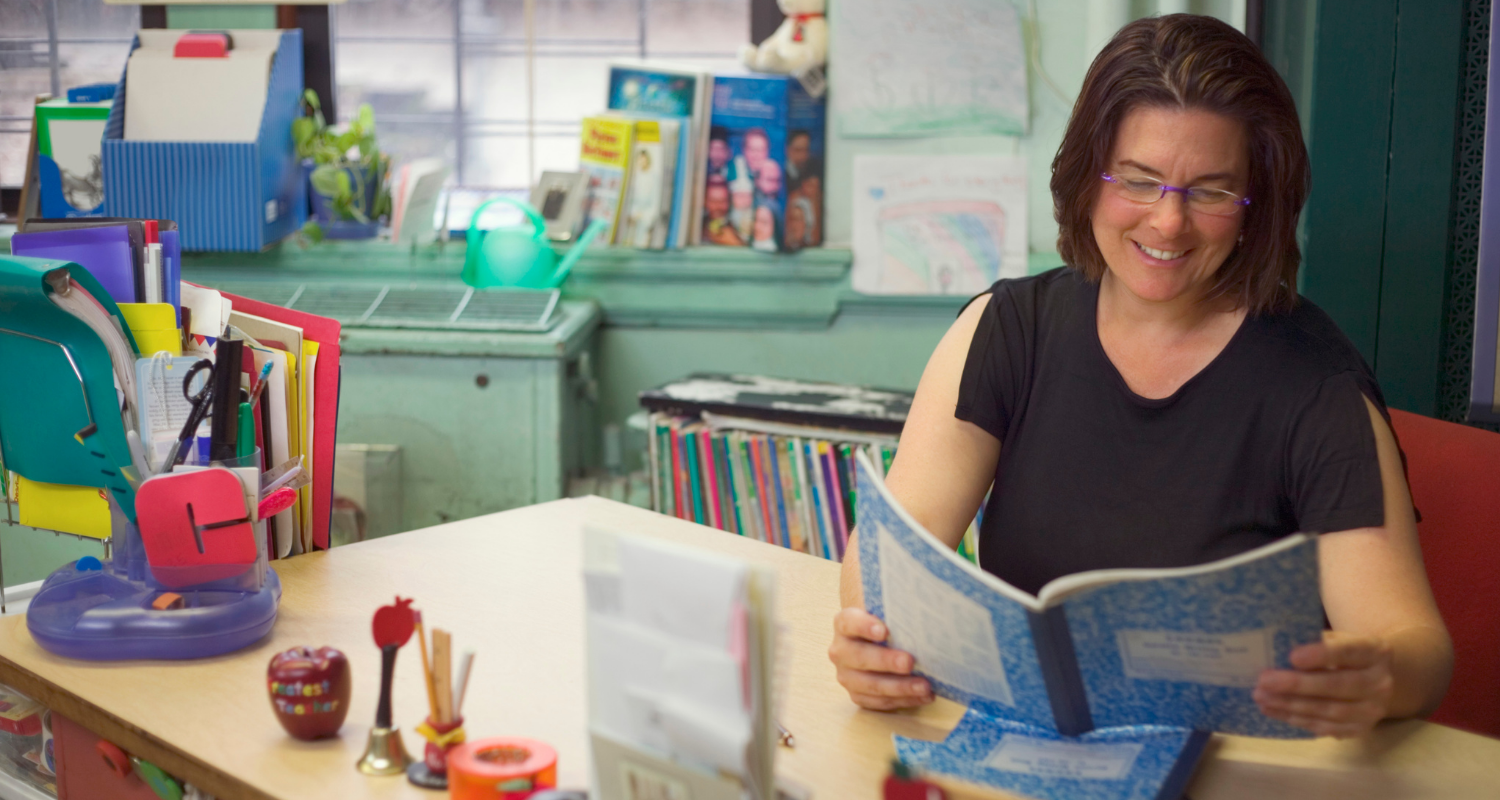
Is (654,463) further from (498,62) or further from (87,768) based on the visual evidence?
(87,768)

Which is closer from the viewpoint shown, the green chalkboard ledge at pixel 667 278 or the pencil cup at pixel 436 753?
the pencil cup at pixel 436 753

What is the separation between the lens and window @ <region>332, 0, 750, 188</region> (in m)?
2.71

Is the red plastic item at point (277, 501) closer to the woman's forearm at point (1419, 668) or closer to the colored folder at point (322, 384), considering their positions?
the colored folder at point (322, 384)

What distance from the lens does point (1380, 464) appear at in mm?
1095

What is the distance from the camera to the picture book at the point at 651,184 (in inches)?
97.0

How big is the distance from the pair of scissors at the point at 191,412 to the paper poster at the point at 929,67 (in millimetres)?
1633

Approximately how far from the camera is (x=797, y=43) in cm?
243

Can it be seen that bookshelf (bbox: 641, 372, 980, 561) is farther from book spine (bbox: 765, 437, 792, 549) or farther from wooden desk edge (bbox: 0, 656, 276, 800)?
wooden desk edge (bbox: 0, 656, 276, 800)

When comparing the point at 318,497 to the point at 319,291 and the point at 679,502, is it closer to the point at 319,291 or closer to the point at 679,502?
the point at 679,502

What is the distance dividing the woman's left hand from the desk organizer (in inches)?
33.1

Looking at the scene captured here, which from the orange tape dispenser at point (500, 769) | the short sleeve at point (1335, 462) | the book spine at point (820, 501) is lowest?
the book spine at point (820, 501)

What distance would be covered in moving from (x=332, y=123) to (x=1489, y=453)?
93.5 inches

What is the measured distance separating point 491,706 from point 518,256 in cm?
162

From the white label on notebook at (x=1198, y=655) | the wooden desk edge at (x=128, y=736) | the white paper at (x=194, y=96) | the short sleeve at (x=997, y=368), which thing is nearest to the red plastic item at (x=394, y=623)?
the wooden desk edge at (x=128, y=736)
